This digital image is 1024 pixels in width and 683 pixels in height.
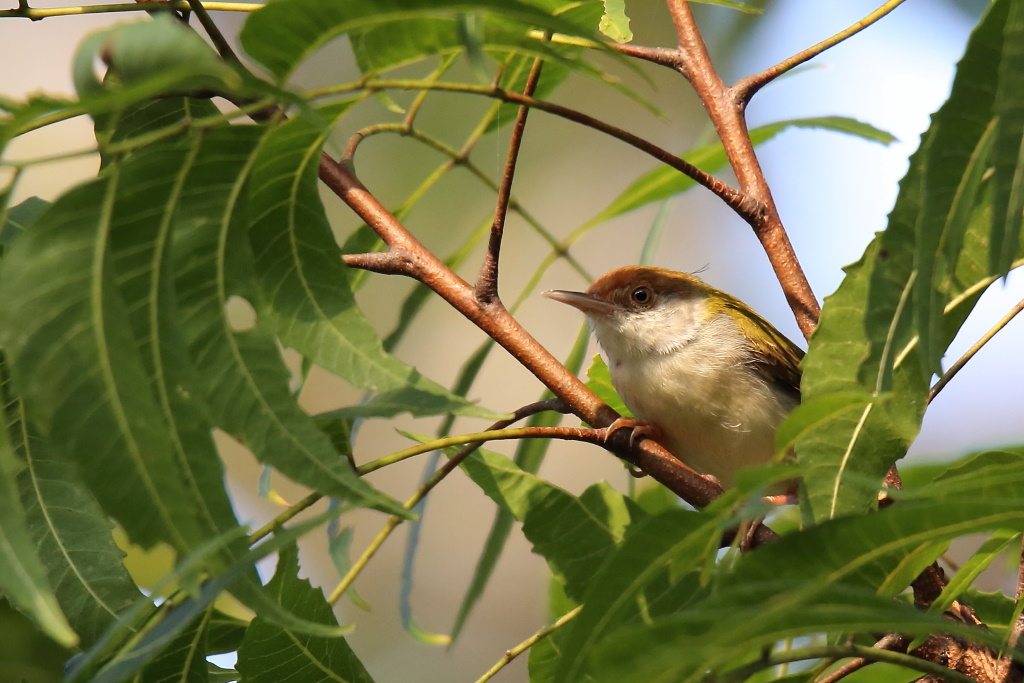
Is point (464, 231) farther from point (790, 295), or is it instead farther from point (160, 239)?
point (160, 239)

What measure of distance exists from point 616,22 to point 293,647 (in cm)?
129

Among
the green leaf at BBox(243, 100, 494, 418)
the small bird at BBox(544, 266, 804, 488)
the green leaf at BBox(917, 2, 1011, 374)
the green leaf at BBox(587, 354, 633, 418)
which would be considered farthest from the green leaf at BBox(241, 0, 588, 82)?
the small bird at BBox(544, 266, 804, 488)

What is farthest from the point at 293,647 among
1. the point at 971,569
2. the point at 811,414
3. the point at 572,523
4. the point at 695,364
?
the point at 695,364

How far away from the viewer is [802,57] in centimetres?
188

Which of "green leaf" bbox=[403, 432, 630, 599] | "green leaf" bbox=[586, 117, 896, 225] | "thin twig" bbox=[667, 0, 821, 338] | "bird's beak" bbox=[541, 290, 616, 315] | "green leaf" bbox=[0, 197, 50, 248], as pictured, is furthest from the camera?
"bird's beak" bbox=[541, 290, 616, 315]

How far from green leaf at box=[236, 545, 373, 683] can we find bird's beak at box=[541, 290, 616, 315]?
187cm

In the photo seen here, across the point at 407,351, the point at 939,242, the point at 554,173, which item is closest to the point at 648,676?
the point at 939,242

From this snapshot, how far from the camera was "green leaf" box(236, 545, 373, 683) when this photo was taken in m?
1.55

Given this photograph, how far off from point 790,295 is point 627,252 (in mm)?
7084

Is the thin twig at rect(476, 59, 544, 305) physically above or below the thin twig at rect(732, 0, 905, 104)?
below

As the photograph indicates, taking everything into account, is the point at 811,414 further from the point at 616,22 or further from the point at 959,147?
the point at 616,22

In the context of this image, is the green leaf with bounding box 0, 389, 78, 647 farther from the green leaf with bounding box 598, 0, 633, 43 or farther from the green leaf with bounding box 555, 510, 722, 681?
the green leaf with bounding box 598, 0, 633, 43

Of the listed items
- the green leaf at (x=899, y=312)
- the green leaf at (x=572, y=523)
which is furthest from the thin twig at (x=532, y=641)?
the green leaf at (x=899, y=312)

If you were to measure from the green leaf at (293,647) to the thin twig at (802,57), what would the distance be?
1250 millimetres
